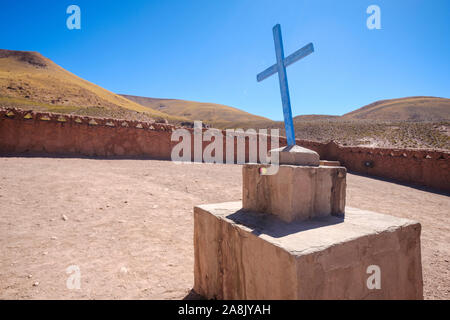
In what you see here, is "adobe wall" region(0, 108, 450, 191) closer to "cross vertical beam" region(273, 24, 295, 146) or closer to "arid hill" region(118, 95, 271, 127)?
"cross vertical beam" region(273, 24, 295, 146)

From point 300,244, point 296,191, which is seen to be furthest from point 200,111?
point 300,244

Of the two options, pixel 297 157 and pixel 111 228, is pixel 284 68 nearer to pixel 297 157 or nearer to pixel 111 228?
pixel 297 157

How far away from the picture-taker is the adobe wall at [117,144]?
7996 mm

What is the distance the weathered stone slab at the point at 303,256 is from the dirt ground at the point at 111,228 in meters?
0.72

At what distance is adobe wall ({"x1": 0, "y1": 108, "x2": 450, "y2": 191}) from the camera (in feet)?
26.2

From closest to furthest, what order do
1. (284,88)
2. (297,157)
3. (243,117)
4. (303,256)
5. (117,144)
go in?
(303,256)
(297,157)
(284,88)
(117,144)
(243,117)

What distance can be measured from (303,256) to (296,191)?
2.37 feet

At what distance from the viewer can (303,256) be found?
1411 millimetres

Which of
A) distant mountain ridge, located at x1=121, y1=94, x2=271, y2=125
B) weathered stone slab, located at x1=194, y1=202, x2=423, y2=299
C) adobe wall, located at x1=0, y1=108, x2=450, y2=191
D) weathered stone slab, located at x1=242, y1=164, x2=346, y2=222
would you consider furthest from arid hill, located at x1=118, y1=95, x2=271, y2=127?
weathered stone slab, located at x1=194, y1=202, x2=423, y2=299

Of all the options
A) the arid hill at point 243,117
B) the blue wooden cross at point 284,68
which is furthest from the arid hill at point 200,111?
the blue wooden cross at point 284,68

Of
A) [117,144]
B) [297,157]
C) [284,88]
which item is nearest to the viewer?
[297,157]

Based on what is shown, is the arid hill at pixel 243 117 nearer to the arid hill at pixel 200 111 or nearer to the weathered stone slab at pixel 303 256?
the arid hill at pixel 200 111

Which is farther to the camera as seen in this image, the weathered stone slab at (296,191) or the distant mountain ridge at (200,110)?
the distant mountain ridge at (200,110)
